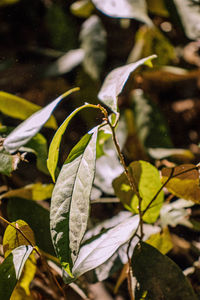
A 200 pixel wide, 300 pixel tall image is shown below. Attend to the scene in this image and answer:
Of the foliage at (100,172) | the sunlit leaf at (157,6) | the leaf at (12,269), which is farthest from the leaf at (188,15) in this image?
the leaf at (12,269)

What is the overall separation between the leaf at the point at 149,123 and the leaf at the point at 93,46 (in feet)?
0.58

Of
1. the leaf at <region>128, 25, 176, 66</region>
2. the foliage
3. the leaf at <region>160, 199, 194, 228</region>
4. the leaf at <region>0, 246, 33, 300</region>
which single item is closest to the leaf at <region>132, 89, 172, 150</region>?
the foliage

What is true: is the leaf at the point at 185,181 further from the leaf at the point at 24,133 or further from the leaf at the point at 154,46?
the leaf at the point at 154,46

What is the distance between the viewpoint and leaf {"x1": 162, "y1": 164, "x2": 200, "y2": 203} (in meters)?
0.73

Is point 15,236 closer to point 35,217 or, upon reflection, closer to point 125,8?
point 35,217

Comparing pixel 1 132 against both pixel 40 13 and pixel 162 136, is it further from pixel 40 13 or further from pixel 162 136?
pixel 40 13

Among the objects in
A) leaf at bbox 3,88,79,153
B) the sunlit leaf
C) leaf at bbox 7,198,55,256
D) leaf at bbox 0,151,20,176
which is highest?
leaf at bbox 3,88,79,153

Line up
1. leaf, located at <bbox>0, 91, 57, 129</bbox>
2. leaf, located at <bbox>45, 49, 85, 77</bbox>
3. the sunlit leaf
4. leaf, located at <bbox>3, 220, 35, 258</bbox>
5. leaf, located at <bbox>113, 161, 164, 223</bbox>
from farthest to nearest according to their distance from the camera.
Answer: leaf, located at <bbox>45, 49, 85, 77</bbox>
the sunlit leaf
leaf, located at <bbox>0, 91, 57, 129</bbox>
leaf, located at <bbox>113, 161, 164, 223</bbox>
leaf, located at <bbox>3, 220, 35, 258</bbox>

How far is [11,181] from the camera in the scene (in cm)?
112

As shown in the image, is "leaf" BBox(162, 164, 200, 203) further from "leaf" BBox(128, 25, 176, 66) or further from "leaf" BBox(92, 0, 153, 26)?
"leaf" BBox(128, 25, 176, 66)

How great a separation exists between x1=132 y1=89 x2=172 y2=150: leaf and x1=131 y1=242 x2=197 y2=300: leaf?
1.62 ft

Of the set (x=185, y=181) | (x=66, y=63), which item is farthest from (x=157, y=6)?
(x=185, y=181)

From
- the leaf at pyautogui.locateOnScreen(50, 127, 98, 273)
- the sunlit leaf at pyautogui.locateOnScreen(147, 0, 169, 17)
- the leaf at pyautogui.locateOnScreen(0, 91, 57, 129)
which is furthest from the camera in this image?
the sunlit leaf at pyautogui.locateOnScreen(147, 0, 169, 17)

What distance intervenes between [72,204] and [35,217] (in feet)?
1.01
